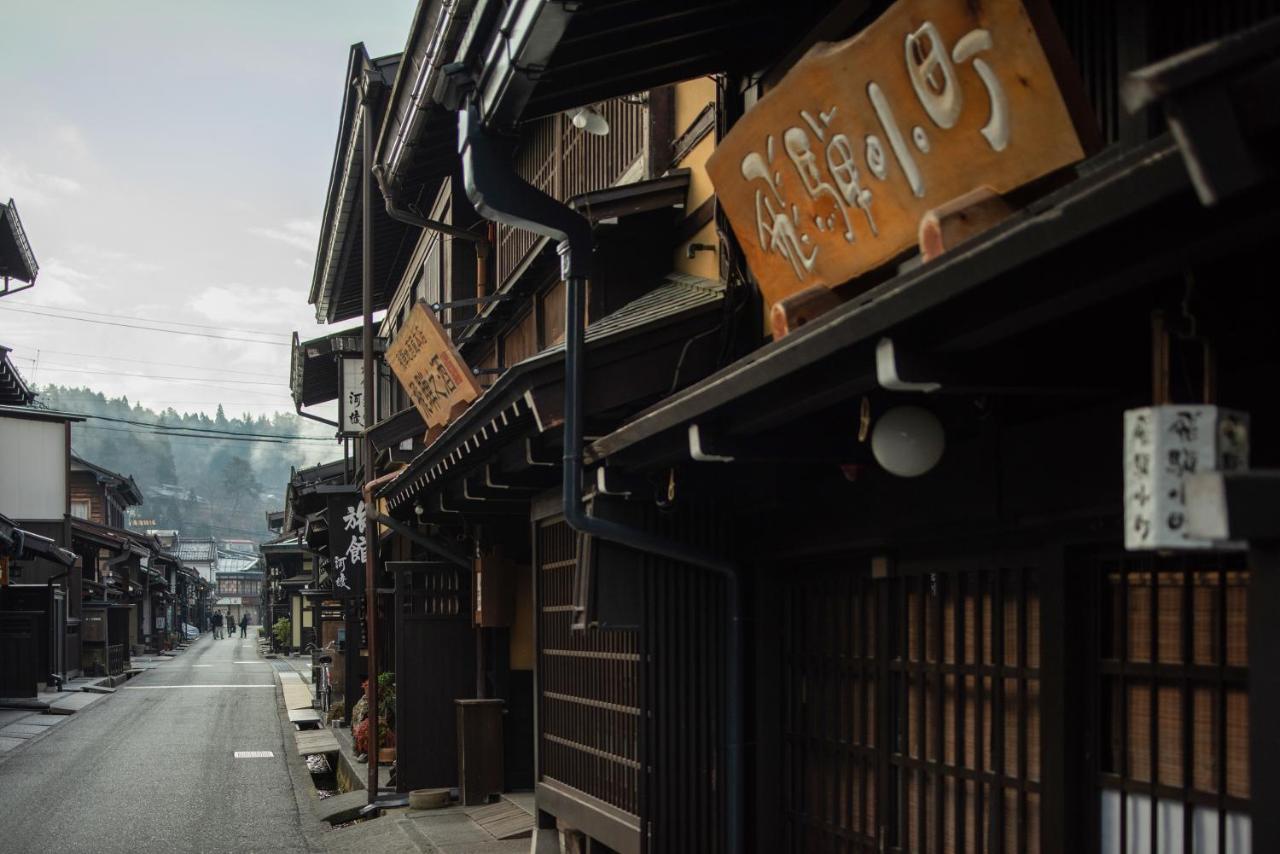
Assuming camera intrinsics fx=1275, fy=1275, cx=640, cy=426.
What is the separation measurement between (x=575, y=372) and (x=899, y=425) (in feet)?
10.3

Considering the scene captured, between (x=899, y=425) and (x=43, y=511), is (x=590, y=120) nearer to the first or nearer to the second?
(x=899, y=425)

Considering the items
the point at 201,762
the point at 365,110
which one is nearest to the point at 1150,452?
the point at 365,110

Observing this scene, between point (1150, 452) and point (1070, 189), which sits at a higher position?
point (1070, 189)

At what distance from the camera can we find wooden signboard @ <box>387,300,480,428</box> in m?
15.1

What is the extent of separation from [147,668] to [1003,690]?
59028 millimetres

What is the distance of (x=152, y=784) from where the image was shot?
69.5 feet

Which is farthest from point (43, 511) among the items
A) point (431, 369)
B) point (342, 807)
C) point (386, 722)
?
point (431, 369)

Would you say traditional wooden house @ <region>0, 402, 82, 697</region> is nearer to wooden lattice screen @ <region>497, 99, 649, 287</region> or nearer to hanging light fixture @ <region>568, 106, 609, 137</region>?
wooden lattice screen @ <region>497, 99, 649, 287</region>

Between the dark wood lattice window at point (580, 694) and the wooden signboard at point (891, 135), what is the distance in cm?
383

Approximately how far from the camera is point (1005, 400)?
21.0 ft

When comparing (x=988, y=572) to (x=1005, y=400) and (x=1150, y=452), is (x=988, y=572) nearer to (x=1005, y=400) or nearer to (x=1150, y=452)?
(x=1005, y=400)

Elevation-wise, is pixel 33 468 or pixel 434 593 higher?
pixel 33 468

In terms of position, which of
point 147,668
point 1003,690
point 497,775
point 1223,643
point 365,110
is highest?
point 365,110

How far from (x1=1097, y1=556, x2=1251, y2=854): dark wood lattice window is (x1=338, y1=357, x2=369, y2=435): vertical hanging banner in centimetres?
2089
